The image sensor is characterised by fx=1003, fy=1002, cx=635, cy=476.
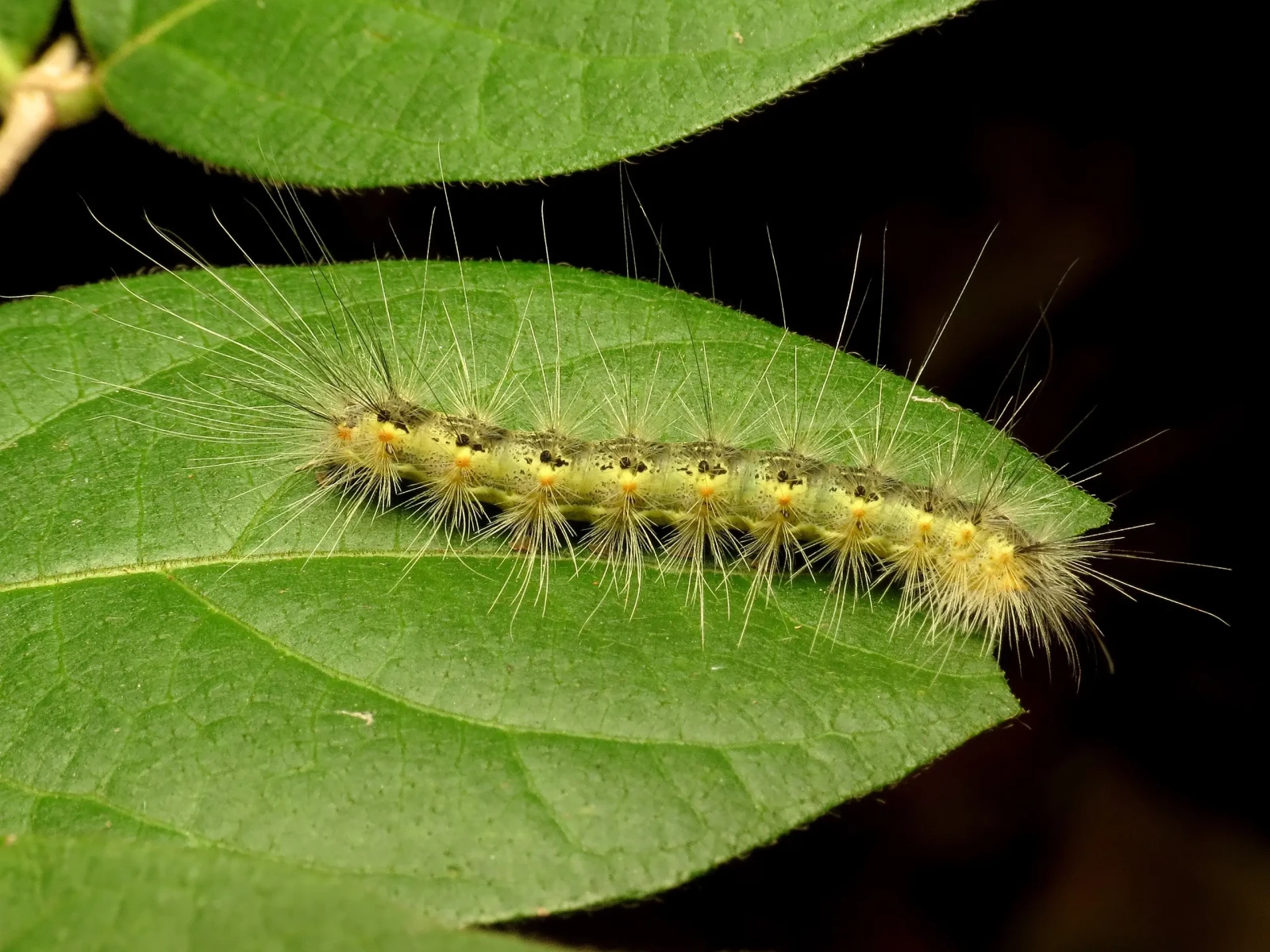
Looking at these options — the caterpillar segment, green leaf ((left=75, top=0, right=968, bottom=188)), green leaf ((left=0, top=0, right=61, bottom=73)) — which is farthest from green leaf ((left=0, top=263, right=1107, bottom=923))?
green leaf ((left=0, top=0, right=61, bottom=73))

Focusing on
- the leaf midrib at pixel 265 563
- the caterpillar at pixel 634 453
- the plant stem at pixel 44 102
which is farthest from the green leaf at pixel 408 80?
the leaf midrib at pixel 265 563

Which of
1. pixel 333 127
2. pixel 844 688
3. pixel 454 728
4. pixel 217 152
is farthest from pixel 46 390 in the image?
pixel 844 688

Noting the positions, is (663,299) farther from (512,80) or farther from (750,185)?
(750,185)

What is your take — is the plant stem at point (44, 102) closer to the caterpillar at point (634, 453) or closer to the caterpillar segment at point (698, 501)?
the caterpillar at point (634, 453)

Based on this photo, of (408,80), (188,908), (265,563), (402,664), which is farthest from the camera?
(408,80)

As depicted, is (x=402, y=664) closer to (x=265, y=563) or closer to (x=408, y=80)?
(x=265, y=563)

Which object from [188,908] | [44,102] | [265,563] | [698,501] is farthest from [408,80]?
[188,908]
